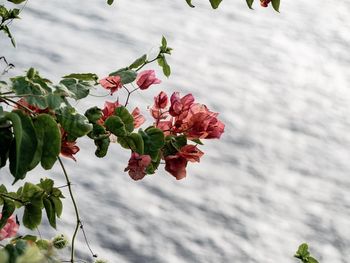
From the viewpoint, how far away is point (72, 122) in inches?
35.2

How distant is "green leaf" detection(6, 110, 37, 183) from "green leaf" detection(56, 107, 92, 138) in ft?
0.38

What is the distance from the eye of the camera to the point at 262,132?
2732 mm

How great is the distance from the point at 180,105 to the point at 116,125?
9 cm

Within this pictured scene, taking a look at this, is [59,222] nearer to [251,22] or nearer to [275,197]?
[275,197]

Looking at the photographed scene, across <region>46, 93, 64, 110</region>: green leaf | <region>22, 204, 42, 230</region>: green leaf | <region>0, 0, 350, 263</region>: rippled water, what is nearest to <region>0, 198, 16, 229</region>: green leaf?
<region>22, 204, 42, 230</region>: green leaf

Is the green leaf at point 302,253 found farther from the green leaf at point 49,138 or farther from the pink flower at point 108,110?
the green leaf at point 49,138

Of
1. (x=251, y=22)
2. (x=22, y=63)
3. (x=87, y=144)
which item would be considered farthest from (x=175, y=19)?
(x=87, y=144)

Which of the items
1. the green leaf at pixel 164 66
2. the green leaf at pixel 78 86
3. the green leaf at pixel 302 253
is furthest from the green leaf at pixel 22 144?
the green leaf at pixel 302 253

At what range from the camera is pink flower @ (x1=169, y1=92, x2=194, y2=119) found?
1041 mm

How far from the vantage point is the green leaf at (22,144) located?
2.31 ft

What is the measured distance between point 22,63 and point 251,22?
3.80ft

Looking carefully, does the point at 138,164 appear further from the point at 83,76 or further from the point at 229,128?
the point at 229,128

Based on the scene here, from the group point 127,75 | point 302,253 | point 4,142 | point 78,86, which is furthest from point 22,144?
point 302,253

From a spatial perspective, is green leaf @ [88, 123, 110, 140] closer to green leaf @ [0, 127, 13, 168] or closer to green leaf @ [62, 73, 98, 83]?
green leaf @ [62, 73, 98, 83]
